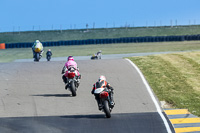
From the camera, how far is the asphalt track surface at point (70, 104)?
526 inches

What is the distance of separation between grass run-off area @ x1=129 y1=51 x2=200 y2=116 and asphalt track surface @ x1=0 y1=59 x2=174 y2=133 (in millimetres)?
815

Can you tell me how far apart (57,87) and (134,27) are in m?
75.1

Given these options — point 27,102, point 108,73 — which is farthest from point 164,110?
point 108,73

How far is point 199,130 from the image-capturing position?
13.4 m

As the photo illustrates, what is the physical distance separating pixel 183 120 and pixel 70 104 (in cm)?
455

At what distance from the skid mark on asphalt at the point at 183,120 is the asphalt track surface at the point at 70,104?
54 cm

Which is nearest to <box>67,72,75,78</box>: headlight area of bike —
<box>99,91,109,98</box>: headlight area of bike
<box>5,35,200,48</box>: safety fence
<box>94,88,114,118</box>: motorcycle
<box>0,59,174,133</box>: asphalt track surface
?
<box>0,59,174,133</box>: asphalt track surface

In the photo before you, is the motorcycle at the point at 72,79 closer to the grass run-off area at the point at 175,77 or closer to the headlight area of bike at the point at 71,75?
the headlight area of bike at the point at 71,75

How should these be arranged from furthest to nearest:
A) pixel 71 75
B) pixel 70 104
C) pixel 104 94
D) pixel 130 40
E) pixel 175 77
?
pixel 130 40 → pixel 175 77 → pixel 71 75 → pixel 70 104 → pixel 104 94

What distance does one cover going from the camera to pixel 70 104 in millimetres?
16594

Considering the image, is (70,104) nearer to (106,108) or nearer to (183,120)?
(106,108)

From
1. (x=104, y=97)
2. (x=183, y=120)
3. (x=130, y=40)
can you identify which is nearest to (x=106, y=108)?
(x=104, y=97)

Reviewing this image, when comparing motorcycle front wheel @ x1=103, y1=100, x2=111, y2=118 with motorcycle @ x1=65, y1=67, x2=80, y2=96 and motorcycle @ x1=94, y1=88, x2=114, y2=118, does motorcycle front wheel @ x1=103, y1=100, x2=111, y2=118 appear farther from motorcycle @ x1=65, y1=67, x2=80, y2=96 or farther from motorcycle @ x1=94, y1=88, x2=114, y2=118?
motorcycle @ x1=65, y1=67, x2=80, y2=96

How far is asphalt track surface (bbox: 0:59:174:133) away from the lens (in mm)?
13352
